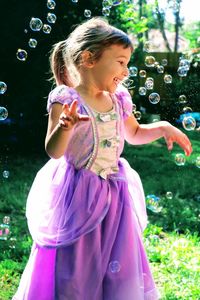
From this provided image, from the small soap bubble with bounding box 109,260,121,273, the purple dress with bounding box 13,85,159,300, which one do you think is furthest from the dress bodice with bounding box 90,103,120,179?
the small soap bubble with bounding box 109,260,121,273

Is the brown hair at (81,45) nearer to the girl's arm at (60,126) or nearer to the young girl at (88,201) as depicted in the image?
the young girl at (88,201)

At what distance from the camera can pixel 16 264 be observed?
339 cm

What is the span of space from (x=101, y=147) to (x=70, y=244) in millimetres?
425

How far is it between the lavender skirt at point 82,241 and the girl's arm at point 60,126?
0.21 meters

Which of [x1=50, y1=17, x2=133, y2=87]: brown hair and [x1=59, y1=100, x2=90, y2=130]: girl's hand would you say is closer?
[x1=59, y1=100, x2=90, y2=130]: girl's hand

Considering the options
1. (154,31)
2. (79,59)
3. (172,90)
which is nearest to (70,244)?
(79,59)

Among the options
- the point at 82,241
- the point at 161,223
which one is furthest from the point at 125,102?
the point at 161,223

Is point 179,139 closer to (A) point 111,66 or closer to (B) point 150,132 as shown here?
(B) point 150,132

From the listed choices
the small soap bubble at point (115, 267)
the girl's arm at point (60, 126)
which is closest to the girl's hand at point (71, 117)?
the girl's arm at point (60, 126)

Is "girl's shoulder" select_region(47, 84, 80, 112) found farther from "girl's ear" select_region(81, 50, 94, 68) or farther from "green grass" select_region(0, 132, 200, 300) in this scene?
"green grass" select_region(0, 132, 200, 300)

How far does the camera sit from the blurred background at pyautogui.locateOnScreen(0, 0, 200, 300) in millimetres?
3584

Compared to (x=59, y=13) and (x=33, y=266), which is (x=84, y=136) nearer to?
(x=33, y=266)

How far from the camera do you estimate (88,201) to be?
7.53 feet

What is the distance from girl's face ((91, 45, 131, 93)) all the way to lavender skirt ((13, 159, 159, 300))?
0.39 metres
